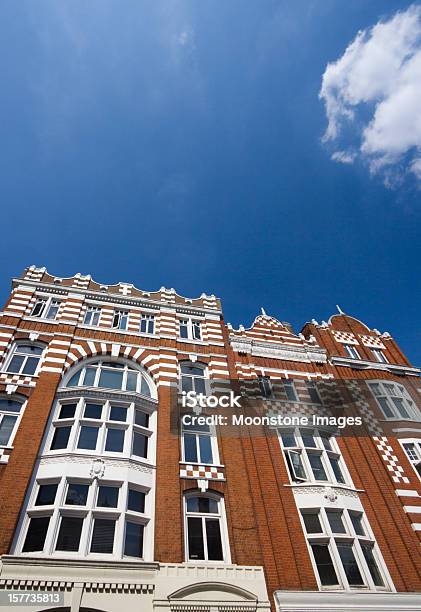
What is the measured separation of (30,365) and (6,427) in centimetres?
350

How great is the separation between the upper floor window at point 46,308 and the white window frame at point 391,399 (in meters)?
18.7

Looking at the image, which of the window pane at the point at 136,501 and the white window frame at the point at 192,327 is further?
the white window frame at the point at 192,327

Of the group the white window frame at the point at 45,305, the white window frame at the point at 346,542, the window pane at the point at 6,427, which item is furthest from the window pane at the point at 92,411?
the white window frame at the point at 346,542

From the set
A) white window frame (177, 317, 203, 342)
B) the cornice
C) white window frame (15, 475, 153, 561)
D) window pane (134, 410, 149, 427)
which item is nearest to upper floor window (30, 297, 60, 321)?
white window frame (177, 317, 203, 342)

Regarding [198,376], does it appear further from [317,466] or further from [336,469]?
[336,469]

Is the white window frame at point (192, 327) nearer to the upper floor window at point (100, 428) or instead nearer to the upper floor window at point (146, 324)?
the upper floor window at point (146, 324)

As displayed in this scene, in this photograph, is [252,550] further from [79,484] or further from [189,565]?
[79,484]

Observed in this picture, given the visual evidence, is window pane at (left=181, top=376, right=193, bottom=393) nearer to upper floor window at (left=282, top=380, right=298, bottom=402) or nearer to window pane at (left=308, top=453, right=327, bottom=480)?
upper floor window at (left=282, top=380, right=298, bottom=402)

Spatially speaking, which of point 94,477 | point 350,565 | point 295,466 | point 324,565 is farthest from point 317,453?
point 94,477

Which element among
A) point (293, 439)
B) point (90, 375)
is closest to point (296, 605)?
point (293, 439)

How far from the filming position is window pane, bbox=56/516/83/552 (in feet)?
43.4

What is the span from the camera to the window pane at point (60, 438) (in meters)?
16.0

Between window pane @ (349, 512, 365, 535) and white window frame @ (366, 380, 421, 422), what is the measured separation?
616 centimetres

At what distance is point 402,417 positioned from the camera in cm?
2169
